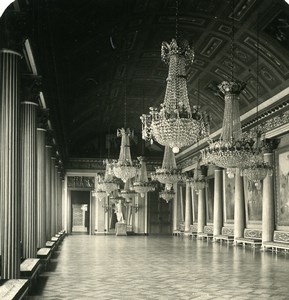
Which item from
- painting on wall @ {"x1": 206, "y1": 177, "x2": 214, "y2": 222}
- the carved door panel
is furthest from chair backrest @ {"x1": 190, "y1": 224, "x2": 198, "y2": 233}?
the carved door panel

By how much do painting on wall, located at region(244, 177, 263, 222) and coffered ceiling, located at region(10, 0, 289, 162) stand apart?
10.2ft

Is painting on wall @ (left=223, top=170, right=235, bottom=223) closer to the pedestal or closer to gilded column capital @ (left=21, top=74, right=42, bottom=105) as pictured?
the pedestal

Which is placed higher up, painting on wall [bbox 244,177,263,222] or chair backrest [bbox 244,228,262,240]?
painting on wall [bbox 244,177,263,222]

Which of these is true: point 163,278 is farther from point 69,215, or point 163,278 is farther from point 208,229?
point 69,215

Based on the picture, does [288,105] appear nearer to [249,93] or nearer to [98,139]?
[249,93]

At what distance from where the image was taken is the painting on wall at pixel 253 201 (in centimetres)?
1872

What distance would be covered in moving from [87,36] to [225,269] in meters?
6.71

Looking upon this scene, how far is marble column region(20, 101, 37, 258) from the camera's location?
29.3 ft

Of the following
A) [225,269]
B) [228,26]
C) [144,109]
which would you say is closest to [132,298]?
[225,269]

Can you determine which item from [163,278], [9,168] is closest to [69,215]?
[163,278]

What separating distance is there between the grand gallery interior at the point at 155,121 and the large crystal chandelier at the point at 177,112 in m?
0.02

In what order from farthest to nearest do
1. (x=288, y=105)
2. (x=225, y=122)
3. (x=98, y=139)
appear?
(x=98, y=139) < (x=288, y=105) < (x=225, y=122)

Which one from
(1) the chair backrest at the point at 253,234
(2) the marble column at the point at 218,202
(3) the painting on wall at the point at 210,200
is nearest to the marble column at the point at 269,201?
(1) the chair backrest at the point at 253,234

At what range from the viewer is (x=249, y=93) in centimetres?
1717
